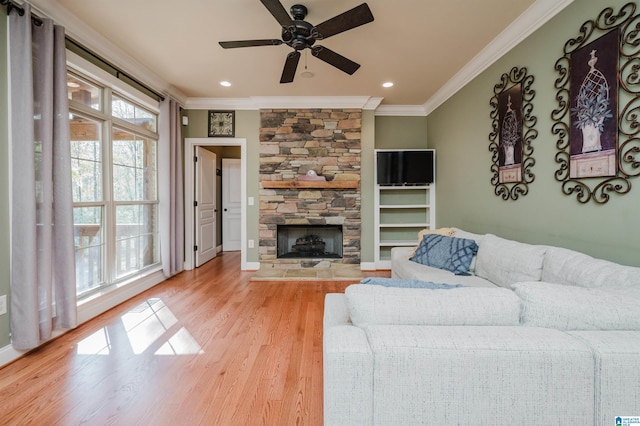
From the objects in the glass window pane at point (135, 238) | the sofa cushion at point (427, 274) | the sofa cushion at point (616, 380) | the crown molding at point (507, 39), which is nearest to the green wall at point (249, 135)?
the glass window pane at point (135, 238)

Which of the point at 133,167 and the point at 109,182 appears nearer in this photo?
the point at 109,182

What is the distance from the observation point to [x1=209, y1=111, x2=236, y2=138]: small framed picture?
4359mm

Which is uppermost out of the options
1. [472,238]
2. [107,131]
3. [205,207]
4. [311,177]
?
[107,131]

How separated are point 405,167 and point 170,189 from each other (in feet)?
11.1

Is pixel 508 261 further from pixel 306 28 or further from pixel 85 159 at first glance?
pixel 85 159

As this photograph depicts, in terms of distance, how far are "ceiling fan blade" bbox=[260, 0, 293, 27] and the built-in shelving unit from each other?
2.89 m

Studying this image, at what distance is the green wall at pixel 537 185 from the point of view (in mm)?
1729

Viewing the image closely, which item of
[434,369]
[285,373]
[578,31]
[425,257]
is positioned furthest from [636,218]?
[285,373]

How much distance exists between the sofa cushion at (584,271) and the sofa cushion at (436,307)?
0.77 m

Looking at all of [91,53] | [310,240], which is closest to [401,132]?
[310,240]

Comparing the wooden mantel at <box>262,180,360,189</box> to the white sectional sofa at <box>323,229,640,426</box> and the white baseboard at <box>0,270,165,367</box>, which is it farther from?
the white sectional sofa at <box>323,229,640,426</box>

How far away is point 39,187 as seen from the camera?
6.82 ft

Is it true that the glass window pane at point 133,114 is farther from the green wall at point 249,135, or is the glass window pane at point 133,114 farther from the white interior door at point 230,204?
the white interior door at point 230,204

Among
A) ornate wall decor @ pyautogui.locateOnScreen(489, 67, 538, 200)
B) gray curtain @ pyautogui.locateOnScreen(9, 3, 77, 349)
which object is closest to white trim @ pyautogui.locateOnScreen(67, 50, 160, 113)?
gray curtain @ pyautogui.locateOnScreen(9, 3, 77, 349)
